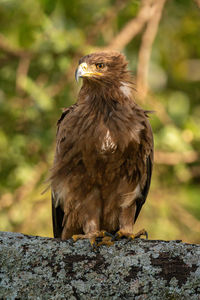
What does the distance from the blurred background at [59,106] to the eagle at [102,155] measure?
1.01m

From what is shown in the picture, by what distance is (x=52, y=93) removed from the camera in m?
5.75

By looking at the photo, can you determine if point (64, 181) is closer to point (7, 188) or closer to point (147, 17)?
point (7, 188)

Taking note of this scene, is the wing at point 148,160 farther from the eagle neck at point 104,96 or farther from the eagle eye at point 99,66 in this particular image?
the eagle eye at point 99,66

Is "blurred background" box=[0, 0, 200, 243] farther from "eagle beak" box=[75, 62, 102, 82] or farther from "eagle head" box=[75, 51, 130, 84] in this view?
"eagle beak" box=[75, 62, 102, 82]

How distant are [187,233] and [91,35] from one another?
2.65 meters

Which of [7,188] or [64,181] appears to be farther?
[7,188]

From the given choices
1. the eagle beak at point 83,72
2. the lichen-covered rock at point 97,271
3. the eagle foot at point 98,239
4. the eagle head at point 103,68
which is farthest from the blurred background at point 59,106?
the lichen-covered rock at point 97,271

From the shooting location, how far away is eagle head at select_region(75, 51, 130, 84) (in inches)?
167

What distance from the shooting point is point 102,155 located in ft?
12.8

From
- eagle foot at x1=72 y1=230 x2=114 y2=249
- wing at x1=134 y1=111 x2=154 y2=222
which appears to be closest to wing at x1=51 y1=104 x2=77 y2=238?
wing at x1=134 y1=111 x2=154 y2=222

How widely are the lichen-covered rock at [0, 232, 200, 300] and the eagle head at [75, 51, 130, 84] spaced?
1.68 m

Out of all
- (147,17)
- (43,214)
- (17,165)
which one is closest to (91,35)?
(147,17)

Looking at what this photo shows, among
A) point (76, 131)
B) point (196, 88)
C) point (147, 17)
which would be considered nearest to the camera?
point (76, 131)

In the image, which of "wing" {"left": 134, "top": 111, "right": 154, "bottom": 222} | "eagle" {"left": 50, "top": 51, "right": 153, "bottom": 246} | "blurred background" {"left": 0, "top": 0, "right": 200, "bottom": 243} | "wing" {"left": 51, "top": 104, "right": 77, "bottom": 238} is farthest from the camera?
"blurred background" {"left": 0, "top": 0, "right": 200, "bottom": 243}
